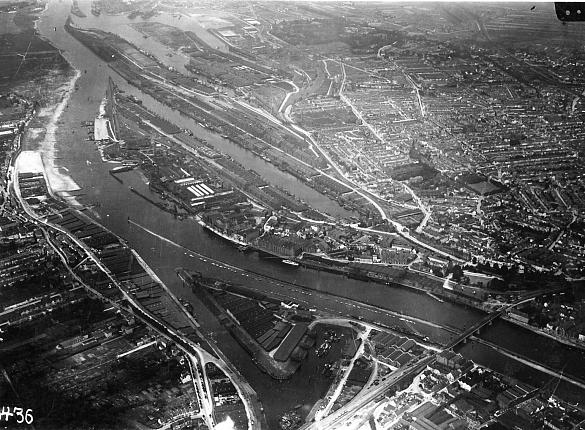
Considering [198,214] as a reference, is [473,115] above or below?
above

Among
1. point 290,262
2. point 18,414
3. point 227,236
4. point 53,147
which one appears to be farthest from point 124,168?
point 18,414

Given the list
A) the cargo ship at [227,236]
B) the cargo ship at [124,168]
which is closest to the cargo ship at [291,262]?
the cargo ship at [227,236]

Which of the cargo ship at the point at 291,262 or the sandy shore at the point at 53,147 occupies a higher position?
the sandy shore at the point at 53,147

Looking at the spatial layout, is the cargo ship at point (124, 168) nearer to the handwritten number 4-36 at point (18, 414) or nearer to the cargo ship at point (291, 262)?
the cargo ship at point (291, 262)

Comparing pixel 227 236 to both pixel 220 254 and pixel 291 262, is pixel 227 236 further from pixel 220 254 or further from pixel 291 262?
pixel 291 262

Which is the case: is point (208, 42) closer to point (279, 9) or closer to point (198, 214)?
point (279, 9)

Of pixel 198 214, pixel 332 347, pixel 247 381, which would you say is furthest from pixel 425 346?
pixel 198 214

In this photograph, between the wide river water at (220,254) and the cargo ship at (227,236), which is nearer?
the wide river water at (220,254)
